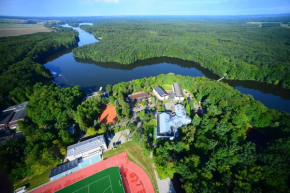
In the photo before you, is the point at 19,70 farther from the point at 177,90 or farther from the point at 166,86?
the point at 177,90

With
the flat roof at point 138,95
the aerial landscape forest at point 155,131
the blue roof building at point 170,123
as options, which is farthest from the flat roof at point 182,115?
the flat roof at point 138,95

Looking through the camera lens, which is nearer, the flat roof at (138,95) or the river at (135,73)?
the flat roof at (138,95)

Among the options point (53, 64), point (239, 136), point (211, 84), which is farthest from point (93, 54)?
point (239, 136)

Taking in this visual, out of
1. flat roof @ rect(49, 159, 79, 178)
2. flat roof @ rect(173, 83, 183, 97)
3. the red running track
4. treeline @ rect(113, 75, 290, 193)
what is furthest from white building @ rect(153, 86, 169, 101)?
flat roof @ rect(49, 159, 79, 178)

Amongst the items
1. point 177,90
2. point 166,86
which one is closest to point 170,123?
point 177,90

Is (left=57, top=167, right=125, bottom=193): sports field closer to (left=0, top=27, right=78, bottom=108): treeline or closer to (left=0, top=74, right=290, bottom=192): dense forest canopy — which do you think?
(left=0, top=74, right=290, bottom=192): dense forest canopy

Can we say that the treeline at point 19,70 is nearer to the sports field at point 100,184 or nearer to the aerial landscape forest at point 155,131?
the aerial landscape forest at point 155,131
